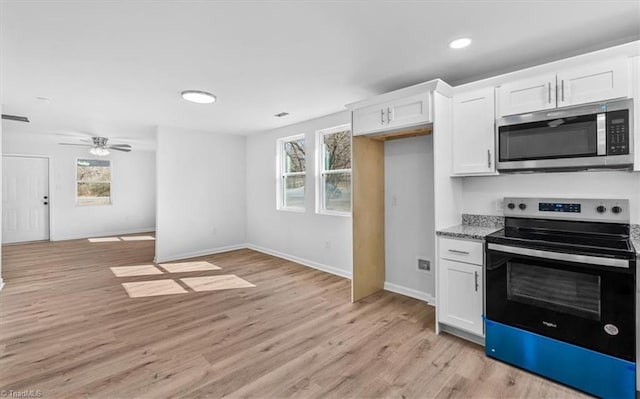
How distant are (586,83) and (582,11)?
492mm

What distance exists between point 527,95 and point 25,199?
9803 mm

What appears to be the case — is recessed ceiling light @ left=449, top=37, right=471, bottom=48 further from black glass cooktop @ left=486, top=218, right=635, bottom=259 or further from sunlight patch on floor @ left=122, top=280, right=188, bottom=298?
sunlight patch on floor @ left=122, top=280, right=188, bottom=298

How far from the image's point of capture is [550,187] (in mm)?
2568

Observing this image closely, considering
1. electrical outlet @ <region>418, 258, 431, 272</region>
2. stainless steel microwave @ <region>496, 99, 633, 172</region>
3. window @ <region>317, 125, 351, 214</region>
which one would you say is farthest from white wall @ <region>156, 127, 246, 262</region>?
stainless steel microwave @ <region>496, 99, 633, 172</region>

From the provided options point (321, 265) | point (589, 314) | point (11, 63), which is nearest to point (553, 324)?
point (589, 314)

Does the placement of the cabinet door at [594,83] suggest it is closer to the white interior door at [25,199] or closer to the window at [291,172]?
the window at [291,172]

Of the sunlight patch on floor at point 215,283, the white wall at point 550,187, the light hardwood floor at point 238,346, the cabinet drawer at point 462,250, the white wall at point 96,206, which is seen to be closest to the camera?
the light hardwood floor at point 238,346

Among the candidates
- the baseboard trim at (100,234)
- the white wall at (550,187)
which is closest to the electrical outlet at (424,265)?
the white wall at (550,187)

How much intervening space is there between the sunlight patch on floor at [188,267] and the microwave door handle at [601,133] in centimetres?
480

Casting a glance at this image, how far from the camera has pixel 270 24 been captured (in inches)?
81.9

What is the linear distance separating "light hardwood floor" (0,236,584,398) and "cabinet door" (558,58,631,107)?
6.59 feet

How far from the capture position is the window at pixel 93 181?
773 cm

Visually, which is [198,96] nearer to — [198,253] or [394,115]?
[394,115]

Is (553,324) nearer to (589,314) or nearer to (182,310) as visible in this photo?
(589,314)
